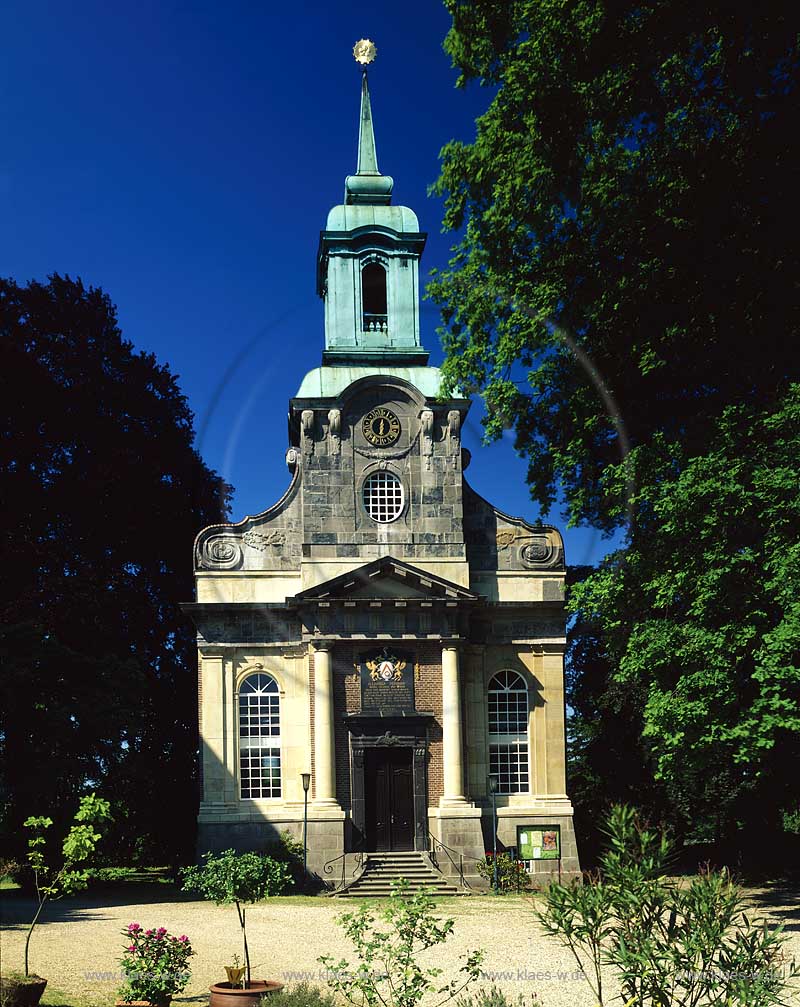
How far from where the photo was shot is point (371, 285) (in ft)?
109

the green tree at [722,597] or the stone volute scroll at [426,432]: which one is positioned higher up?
the stone volute scroll at [426,432]

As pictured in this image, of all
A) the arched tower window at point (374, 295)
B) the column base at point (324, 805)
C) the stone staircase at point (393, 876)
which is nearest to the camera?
the stone staircase at point (393, 876)

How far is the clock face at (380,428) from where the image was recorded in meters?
30.7

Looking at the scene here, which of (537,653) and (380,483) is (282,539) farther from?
(537,653)

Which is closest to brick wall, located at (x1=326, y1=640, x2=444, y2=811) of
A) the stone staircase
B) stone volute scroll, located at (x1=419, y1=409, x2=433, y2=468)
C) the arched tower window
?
the stone staircase

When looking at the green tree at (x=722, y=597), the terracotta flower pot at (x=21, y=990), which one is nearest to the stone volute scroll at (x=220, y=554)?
the green tree at (x=722, y=597)

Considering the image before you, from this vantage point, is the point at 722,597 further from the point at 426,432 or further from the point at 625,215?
the point at 426,432

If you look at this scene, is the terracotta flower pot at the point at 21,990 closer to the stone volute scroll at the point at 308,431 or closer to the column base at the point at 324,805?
the column base at the point at 324,805

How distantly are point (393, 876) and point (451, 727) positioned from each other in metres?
3.80

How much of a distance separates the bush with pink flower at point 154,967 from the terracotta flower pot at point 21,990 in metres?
0.96

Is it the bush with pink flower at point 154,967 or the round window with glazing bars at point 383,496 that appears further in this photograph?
the round window with glazing bars at point 383,496

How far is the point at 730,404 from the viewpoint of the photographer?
64.8ft

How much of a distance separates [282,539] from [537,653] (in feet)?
23.5

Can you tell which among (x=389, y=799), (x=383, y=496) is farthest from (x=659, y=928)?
(x=383, y=496)
